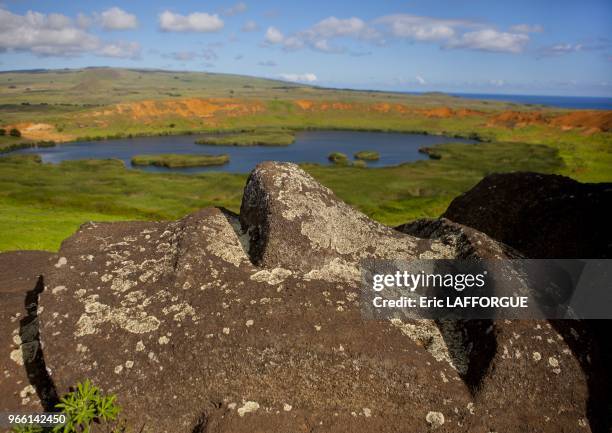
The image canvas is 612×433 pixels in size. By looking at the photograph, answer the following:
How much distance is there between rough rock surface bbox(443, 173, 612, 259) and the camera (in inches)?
502

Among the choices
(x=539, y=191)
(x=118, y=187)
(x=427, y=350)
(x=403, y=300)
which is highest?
(x=539, y=191)

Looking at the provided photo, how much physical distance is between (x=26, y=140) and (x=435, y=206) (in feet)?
398

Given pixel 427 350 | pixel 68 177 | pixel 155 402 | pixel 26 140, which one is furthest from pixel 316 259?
pixel 26 140

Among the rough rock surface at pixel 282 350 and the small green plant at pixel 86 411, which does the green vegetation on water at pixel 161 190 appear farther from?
the small green plant at pixel 86 411

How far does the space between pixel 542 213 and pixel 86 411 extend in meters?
14.9

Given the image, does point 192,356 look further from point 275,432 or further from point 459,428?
point 459,428

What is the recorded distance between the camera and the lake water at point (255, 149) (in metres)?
98.0

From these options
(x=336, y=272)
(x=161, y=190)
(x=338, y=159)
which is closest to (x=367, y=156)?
(x=338, y=159)

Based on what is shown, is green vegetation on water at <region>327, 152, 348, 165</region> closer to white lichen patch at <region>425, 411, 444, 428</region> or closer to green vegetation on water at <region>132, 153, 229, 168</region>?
green vegetation on water at <region>132, 153, 229, 168</region>

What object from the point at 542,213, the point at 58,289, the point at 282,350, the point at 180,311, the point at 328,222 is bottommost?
the point at 282,350

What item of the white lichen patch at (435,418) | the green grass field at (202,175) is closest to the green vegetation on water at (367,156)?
the green grass field at (202,175)

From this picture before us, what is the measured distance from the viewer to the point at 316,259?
10805 millimetres

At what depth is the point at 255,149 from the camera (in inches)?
4624

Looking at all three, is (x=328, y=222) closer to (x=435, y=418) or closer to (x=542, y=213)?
(x=435, y=418)
